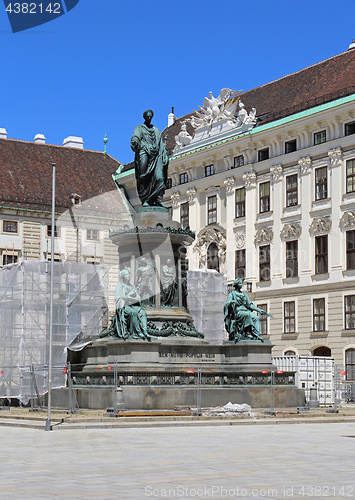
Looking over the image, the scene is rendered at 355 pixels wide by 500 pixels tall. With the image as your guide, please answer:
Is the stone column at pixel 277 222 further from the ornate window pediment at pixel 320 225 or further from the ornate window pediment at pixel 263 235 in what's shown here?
the ornate window pediment at pixel 320 225

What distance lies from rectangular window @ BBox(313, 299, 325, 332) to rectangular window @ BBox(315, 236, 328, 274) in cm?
192

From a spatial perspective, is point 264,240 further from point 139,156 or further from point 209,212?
point 139,156

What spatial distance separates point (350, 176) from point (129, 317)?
A: 28.7 meters

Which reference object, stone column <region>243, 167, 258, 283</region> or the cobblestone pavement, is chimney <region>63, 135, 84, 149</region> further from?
the cobblestone pavement

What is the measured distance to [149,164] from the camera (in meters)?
30.1

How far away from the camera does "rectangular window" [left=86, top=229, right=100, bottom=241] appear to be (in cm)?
6731

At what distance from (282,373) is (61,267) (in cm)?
1523

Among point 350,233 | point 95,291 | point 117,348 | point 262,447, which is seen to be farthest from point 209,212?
point 262,447

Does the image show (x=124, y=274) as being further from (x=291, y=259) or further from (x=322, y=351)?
(x=291, y=259)

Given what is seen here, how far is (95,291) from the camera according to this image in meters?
40.0

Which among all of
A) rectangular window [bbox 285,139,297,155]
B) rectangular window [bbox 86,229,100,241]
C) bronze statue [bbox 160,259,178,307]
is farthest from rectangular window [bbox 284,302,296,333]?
bronze statue [bbox 160,259,178,307]

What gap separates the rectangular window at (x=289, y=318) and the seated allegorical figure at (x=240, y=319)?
25620 millimetres

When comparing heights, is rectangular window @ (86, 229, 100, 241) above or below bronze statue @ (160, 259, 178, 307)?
above

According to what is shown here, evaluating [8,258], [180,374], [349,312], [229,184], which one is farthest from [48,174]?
[180,374]
